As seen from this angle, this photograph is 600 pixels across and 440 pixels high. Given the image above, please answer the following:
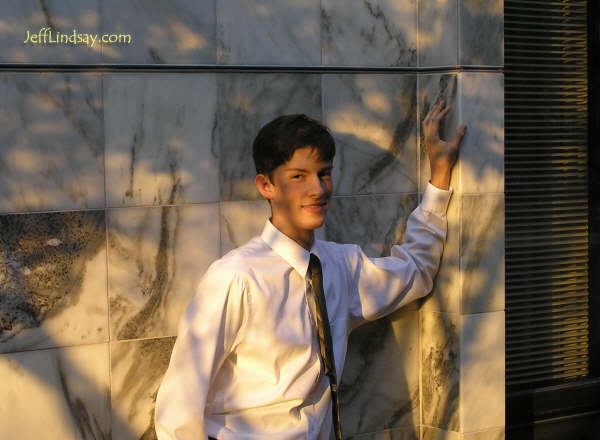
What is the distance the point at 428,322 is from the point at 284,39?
1587 millimetres

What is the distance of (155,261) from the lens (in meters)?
3.96

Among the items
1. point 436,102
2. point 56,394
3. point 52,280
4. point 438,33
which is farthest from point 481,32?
point 56,394

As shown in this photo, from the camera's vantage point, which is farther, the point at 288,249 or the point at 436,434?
the point at 436,434

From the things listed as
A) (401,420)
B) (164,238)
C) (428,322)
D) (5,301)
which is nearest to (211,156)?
(164,238)

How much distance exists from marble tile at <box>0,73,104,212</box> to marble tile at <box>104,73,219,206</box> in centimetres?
7

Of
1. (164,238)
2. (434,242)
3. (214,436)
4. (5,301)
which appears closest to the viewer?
(214,436)

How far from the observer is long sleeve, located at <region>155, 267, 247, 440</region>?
10.7 ft

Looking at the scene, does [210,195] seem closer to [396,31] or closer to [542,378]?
[396,31]

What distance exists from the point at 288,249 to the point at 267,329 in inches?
13.3

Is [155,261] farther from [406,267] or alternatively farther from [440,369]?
[440,369]

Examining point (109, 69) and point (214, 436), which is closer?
point (214, 436)

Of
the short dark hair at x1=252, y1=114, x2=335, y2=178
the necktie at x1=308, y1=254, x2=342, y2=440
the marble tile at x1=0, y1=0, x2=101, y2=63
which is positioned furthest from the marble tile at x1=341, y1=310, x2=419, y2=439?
the marble tile at x1=0, y1=0, x2=101, y2=63

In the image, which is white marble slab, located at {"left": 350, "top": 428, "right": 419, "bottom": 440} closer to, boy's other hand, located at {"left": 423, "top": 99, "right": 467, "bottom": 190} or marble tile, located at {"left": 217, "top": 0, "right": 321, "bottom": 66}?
boy's other hand, located at {"left": 423, "top": 99, "right": 467, "bottom": 190}

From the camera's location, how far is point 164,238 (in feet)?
13.0
